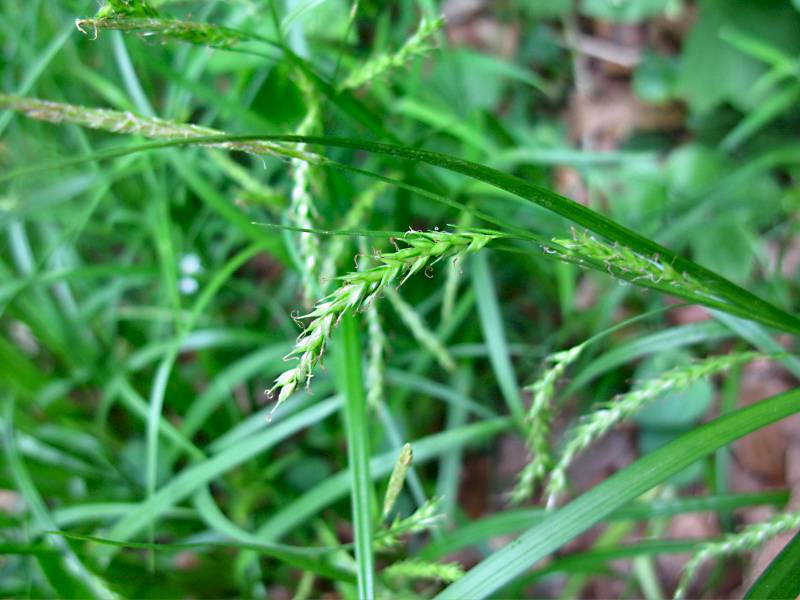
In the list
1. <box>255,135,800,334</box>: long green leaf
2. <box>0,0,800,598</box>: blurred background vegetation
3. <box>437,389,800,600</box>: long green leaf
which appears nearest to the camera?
<box>255,135,800,334</box>: long green leaf

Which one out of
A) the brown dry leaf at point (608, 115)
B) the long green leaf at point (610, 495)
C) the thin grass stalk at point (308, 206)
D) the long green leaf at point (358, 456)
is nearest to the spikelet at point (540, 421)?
the long green leaf at point (610, 495)

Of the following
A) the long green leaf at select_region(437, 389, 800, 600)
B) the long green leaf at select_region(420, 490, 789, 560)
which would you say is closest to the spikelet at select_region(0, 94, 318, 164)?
the long green leaf at select_region(437, 389, 800, 600)

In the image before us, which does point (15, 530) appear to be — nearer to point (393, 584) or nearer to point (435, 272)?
point (393, 584)

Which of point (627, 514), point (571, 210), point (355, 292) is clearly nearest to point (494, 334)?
point (627, 514)

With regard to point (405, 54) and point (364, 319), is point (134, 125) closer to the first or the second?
point (405, 54)

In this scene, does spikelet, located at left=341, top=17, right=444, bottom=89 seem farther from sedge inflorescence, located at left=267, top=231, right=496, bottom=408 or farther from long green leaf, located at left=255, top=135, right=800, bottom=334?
sedge inflorescence, located at left=267, top=231, right=496, bottom=408

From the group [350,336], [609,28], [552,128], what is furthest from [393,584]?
[609,28]

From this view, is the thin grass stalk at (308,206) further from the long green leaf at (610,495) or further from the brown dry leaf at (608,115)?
the brown dry leaf at (608,115)
